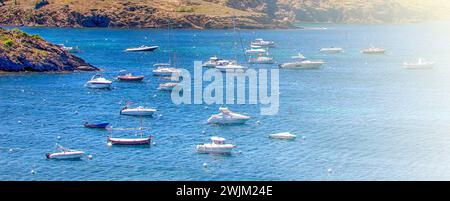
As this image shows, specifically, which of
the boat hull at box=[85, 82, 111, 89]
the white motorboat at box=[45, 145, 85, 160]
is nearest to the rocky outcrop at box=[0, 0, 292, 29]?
the boat hull at box=[85, 82, 111, 89]

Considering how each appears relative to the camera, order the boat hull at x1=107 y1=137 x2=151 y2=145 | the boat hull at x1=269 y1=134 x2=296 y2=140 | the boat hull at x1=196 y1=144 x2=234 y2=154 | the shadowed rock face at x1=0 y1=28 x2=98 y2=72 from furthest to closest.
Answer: the shadowed rock face at x1=0 y1=28 x2=98 y2=72 < the boat hull at x1=269 y1=134 x2=296 y2=140 < the boat hull at x1=107 y1=137 x2=151 y2=145 < the boat hull at x1=196 y1=144 x2=234 y2=154

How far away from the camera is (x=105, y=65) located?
89.6 metres

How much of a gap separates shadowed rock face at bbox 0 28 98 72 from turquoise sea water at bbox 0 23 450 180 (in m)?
3.08

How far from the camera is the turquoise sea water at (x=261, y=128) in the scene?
110ft

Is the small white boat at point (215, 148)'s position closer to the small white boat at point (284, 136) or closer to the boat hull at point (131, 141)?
the boat hull at point (131, 141)

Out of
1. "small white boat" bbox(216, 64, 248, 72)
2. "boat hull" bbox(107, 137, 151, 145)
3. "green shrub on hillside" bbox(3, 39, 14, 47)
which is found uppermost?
"green shrub on hillside" bbox(3, 39, 14, 47)

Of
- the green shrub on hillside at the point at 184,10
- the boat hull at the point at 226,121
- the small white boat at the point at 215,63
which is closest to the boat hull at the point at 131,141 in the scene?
the boat hull at the point at 226,121

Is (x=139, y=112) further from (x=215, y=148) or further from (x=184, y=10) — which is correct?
(x=184, y=10)

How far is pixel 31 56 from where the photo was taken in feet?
258

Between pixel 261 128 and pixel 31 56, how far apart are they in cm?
3935

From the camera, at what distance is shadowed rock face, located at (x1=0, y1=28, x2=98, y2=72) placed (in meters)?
76.9

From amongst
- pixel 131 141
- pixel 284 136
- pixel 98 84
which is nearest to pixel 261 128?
pixel 284 136

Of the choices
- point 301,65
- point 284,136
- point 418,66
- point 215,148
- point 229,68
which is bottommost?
point 418,66

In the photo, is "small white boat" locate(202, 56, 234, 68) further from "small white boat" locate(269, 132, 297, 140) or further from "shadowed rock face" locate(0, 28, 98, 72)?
"small white boat" locate(269, 132, 297, 140)
